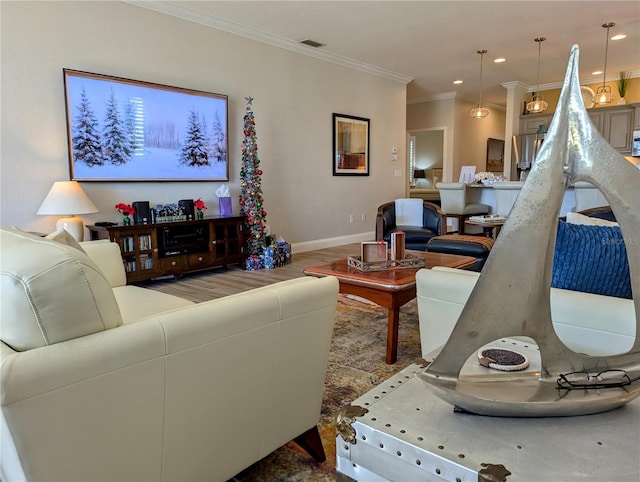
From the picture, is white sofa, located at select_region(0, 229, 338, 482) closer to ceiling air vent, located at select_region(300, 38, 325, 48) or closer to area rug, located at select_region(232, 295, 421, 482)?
area rug, located at select_region(232, 295, 421, 482)

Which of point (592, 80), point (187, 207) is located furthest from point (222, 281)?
point (592, 80)

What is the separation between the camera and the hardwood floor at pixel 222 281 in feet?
13.4

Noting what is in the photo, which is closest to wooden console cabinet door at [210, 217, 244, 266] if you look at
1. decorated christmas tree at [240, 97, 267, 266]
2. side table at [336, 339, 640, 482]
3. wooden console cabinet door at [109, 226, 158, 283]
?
decorated christmas tree at [240, 97, 267, 266]

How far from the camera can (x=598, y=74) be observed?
8.07 metres

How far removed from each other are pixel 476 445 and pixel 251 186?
4.45 m

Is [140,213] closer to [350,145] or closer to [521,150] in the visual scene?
Result: [350,145]

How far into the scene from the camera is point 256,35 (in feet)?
17.4

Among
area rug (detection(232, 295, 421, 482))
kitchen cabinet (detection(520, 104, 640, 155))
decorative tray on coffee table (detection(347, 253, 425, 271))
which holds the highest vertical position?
kitchen cabinet (detection(520, 104, 640, 155))

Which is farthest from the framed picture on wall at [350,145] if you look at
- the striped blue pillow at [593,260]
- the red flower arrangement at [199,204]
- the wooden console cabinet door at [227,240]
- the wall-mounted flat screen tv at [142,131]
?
the striped blue pillow at [593,260]

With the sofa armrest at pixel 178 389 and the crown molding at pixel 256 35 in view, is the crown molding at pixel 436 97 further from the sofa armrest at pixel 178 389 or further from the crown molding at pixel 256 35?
the sofa armrest at pixel 178 389

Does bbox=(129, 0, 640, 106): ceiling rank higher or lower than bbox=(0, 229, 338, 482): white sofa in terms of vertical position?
higher

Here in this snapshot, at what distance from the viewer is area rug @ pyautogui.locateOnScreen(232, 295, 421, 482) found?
1543 millimetres

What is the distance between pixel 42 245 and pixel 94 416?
41 cm

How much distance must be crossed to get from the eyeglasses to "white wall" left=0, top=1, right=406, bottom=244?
13.5 feet
